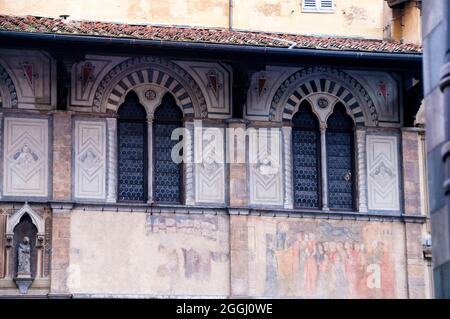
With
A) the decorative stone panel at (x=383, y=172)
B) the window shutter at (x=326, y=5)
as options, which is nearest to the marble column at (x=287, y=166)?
the decorative stone panel at (x=383, y=172)

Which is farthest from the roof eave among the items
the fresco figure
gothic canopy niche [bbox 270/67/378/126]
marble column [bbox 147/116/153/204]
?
the fresco figure

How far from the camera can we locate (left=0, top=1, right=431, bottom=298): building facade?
26250mm

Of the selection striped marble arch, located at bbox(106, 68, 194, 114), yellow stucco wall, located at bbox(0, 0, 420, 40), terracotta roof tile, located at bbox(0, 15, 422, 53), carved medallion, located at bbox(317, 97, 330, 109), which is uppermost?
yellow stucco wall, located at bbox(0, 0, 420, 40)

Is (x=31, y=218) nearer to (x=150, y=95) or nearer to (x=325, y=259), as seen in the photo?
(x=150, y=95)

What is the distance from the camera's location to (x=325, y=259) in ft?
88.6

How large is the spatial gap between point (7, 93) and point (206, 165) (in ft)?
11.7

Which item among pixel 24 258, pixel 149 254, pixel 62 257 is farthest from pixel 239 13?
pixel 24 258

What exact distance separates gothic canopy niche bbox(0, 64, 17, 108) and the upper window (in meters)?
5.88

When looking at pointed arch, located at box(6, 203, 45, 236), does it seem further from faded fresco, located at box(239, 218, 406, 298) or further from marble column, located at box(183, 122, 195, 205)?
faded fresco, located at box(239, 218, 406, 298)
